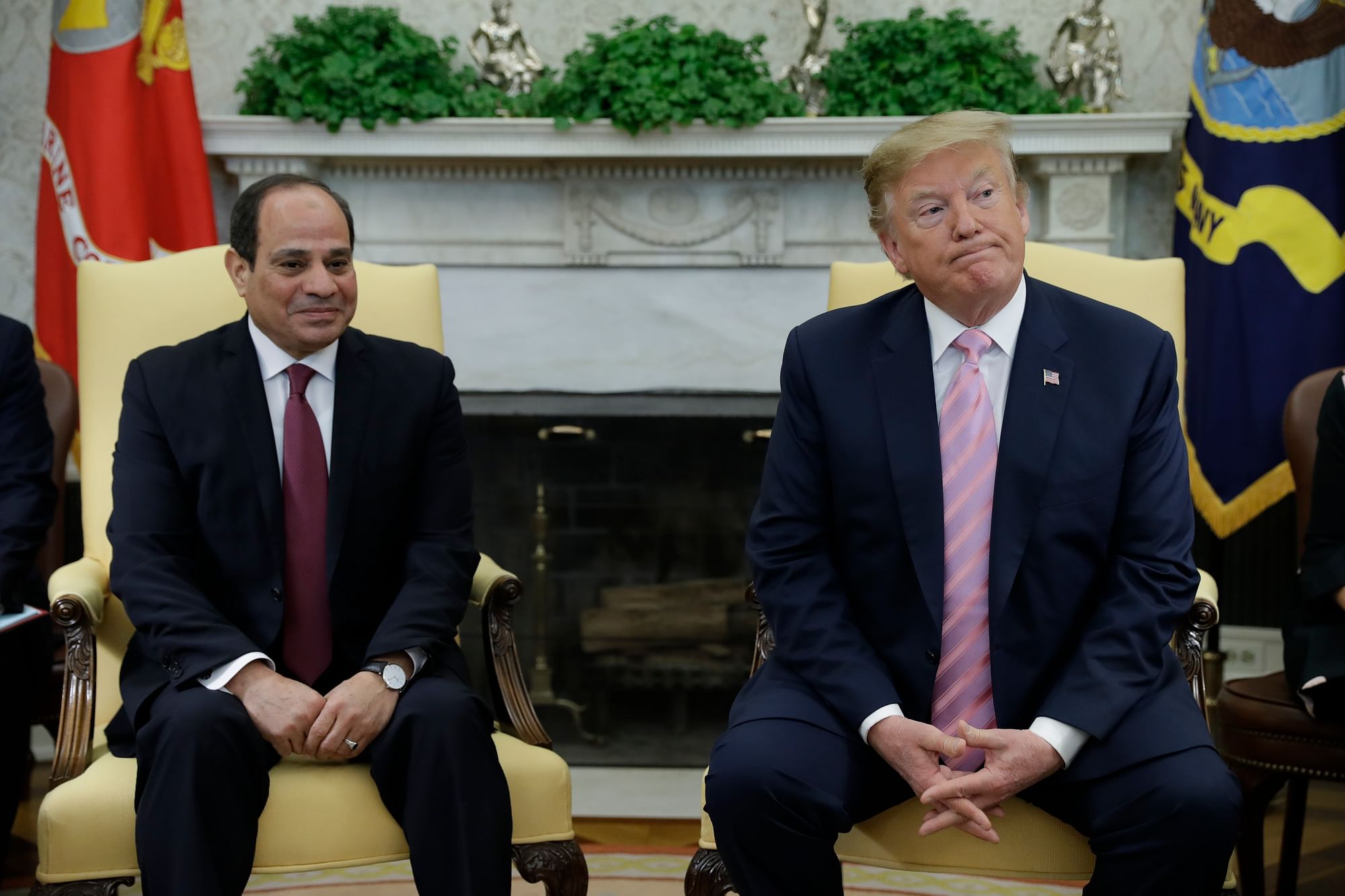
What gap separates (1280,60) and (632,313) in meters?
1.85

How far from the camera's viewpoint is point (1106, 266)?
2.44 meters

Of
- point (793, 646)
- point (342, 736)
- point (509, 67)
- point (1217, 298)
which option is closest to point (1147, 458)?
point (793, 646)

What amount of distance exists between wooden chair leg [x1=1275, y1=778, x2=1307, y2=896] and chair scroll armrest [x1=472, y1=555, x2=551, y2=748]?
1.43 meters

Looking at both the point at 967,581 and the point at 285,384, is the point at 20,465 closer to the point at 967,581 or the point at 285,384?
the point at 285,384

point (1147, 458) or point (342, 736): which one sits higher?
point (1147, 458)

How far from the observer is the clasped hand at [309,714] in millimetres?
1841

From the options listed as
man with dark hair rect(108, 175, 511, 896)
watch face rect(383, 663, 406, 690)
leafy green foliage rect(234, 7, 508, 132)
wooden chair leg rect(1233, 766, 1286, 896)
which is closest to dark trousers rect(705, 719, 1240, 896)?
man with dark hair rect(108, 175, 511, 896)

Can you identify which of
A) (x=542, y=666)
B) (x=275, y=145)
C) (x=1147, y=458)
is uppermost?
(x=275, y=145)

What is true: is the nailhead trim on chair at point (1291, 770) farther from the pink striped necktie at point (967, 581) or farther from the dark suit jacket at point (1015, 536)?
the pink striped necktie at point (967, 581)

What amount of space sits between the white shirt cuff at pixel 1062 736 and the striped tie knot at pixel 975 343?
1.73 ft

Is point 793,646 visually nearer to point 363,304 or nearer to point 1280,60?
point 363,304

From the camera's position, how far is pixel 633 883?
2.74 meters

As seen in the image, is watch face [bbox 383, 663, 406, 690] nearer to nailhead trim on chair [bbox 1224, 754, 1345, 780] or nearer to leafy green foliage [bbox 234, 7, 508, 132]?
nailhead trim on chair [bbox 1224, 754, 1345, 780]

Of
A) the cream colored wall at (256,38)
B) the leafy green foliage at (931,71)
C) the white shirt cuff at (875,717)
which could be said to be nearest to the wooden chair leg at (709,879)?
the white shirt cuff at (875,717)
